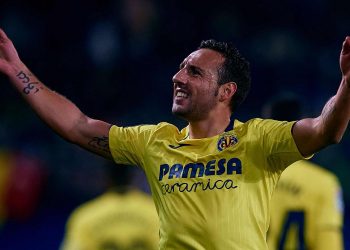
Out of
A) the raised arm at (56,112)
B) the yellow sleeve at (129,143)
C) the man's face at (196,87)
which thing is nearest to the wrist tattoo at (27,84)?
the raised arm at (56,112)

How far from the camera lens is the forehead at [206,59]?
15.1ft

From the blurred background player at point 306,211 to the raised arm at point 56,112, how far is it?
1.46 meters

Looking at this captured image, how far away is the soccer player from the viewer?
13.4 feet

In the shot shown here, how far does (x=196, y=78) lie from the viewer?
455cm

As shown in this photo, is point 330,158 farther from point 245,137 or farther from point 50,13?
point 245,137

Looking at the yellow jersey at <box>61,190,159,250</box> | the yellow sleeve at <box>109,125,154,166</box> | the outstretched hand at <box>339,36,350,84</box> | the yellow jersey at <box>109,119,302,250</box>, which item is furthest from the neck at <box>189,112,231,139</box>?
the yellow jersey at <box>61,190,159,250</box>

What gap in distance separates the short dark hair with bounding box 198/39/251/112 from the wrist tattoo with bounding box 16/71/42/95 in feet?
2.91

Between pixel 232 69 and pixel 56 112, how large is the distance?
3.05 feet

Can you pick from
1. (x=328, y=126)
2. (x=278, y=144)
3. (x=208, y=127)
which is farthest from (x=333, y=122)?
(x=208, y=127)

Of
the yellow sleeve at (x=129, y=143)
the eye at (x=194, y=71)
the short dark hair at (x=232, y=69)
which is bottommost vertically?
the yellow sleeve at (x=129, y=143)

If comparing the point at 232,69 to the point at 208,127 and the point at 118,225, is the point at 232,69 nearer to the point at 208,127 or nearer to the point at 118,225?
the point at 208,127

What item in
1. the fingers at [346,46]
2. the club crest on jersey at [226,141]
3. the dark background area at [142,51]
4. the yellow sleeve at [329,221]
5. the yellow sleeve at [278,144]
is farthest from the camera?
the dark background area at [142,51]

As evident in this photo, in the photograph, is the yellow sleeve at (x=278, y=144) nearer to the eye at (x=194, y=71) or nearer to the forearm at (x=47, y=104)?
the eye at (x=194, y=71)

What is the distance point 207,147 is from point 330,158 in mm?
6414
